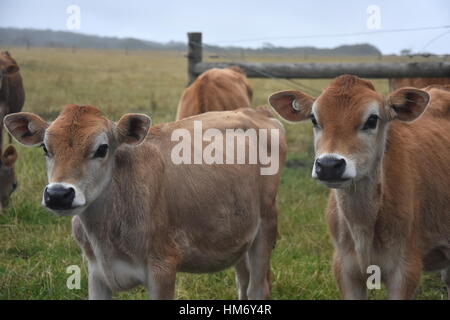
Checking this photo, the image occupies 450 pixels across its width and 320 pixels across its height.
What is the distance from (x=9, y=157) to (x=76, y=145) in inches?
178

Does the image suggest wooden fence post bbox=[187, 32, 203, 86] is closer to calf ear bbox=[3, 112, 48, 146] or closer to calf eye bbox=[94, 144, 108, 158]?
calf ear bbox=[3, 112, 48, 146]

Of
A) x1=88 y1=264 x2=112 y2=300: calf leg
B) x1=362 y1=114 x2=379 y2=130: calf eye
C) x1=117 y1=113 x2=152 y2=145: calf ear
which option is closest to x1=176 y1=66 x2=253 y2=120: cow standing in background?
x1=117 y1=113 x2=152 y2=145: calf ear

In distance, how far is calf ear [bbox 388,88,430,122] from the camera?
451 centimetres

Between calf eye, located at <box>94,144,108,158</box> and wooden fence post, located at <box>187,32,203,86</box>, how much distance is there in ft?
21.4

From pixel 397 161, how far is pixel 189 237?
1.56 m

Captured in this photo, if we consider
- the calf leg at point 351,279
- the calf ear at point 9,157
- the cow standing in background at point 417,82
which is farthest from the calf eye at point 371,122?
the cow standing in background at point 417,82

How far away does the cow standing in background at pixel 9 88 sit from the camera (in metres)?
9.36

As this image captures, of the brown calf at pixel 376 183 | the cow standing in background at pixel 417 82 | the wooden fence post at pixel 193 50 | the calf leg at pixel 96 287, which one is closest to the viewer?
the brown calf at pixel 376 183

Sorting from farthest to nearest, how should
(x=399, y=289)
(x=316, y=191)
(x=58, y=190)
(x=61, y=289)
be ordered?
(x=316, y=191)
(x=61, y=289)
(x=399, y=289)
(x=58, y=190)

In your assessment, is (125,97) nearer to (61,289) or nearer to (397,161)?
(61,289)

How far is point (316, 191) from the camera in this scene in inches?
366

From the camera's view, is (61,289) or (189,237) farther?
(61,289)

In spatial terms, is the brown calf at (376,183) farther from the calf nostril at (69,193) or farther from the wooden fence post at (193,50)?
the wooden fence post at (193,50)
